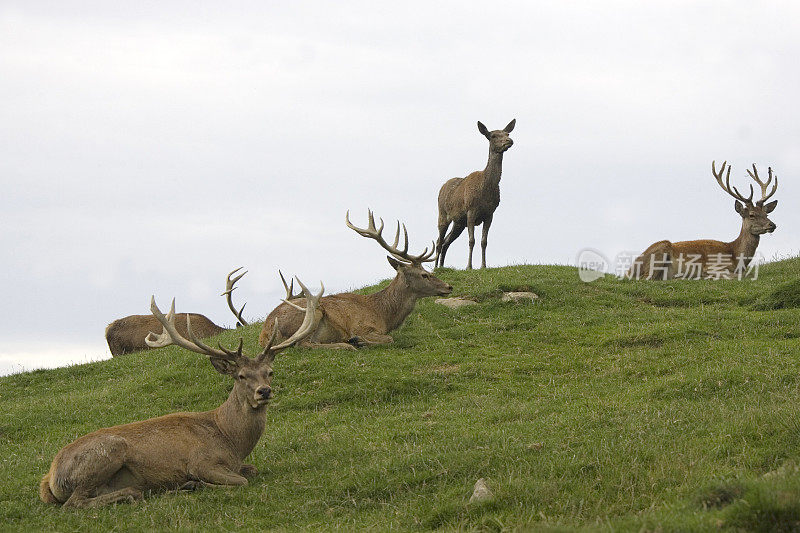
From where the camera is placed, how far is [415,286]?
16.0m

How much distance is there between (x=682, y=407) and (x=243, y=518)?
15.9ft

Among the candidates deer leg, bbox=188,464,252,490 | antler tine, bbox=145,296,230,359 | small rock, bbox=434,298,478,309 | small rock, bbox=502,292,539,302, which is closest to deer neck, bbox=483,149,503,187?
small rock, bbox=502,292,539,302

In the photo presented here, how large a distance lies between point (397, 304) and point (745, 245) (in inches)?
363

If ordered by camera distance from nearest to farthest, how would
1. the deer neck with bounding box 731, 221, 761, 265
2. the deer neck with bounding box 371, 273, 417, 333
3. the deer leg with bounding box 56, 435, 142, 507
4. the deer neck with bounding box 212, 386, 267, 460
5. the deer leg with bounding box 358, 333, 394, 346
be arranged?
the deer leg with bounding box 56, 435, 142, 507 < the deer neck with bounding box 212, 386, 267, 460 < the deer leg with bounding box 358, 333, 394, 346 < the deer neck with bounding box 371, 273, 417, 333 < the deer neck with bounding box 731, 221, 761, 265

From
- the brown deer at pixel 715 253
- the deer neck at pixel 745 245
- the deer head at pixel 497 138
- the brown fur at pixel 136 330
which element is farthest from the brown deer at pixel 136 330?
the deer neck at pixel 745 245

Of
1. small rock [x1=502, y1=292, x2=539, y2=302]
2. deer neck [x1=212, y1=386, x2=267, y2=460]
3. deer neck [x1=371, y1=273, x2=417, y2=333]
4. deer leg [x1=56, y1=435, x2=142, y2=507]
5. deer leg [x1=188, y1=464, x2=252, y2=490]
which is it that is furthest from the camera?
small rock [x1=502, y1=292, x2=539, y2=302]

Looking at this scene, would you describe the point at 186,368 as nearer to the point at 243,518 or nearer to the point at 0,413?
the point at 0,413

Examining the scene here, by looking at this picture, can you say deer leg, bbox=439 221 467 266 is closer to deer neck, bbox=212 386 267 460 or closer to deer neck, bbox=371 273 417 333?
deer neck, bbox=371 273 417 333

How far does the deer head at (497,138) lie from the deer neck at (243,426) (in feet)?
42.2

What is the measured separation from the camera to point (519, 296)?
695 inches

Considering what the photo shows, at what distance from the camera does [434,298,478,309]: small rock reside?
17391 mm

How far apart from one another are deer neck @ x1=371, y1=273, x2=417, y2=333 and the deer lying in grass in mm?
5524

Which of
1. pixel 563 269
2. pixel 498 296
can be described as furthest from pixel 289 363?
pixel 563 269

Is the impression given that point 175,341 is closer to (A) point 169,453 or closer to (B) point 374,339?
(A) point 169,453
